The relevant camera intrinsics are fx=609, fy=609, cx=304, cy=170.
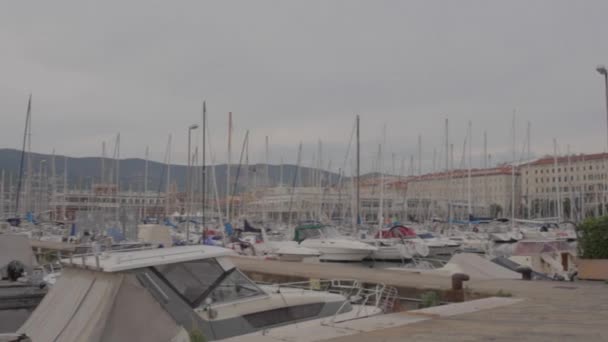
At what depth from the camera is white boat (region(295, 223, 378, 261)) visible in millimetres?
33344

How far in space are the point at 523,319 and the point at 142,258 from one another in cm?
537

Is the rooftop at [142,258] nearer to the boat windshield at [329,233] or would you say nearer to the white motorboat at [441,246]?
the boat windshield at [329,233]

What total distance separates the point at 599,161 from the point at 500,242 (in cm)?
10483

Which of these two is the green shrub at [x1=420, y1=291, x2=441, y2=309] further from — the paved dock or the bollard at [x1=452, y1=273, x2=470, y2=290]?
the paved dock

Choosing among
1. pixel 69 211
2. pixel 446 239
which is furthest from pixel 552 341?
pixel 69 211

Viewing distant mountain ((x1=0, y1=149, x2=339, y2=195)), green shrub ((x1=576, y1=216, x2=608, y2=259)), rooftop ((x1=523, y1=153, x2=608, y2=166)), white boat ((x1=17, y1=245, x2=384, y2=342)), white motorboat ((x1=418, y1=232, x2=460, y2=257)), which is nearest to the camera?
white boat ((x1=17, y1=245, x2=384, y2=342))

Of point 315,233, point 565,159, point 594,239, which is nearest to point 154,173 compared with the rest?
point 565,159

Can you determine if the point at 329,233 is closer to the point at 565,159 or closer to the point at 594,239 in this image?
the point at 594,239

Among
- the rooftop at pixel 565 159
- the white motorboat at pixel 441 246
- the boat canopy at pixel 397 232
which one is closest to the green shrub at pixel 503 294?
the boat canopy at pixel 397 232

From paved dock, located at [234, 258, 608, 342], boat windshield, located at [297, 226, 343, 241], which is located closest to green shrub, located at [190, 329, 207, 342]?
paved dock, located at [234, 258, 608, 342]

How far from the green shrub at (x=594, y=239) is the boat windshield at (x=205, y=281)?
8.36 meters

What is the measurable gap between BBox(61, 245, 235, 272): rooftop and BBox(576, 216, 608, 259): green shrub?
8870 millimetres

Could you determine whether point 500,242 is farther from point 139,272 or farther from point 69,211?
point 69,211

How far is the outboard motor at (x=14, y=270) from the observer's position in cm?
1445
